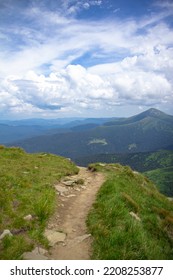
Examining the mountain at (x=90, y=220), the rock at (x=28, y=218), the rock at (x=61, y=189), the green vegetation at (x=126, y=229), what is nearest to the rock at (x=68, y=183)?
the mountain at (x=90, y=220)

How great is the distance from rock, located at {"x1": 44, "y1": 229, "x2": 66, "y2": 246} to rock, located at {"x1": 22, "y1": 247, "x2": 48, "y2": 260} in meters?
0.75

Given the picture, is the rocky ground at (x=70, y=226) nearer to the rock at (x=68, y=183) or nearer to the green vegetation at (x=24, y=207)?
the rock at (x=68, y=183)

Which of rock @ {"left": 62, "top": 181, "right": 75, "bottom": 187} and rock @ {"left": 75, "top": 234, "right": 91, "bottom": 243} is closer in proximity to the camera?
rock @ {"left": 75, "top": 234, "right": 91, "bottom": 243}

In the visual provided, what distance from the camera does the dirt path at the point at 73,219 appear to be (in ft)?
34.0

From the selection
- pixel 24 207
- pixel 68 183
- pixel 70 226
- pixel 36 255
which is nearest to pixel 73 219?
pixel 70 226

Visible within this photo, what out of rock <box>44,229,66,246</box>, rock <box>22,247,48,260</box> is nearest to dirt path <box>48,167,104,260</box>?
rock <box>44,229,66,246</box>

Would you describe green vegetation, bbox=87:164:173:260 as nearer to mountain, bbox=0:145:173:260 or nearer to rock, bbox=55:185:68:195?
mountain, bbox=0:145:173:260

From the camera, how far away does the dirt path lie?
1037cm

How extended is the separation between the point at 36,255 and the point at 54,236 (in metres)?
1.98

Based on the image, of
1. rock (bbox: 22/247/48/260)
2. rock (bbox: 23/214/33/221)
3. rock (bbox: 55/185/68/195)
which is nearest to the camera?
rock (bbox: 22/247/48/260)

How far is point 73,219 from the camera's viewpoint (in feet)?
44.9

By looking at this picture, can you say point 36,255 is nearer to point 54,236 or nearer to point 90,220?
point 54,236
